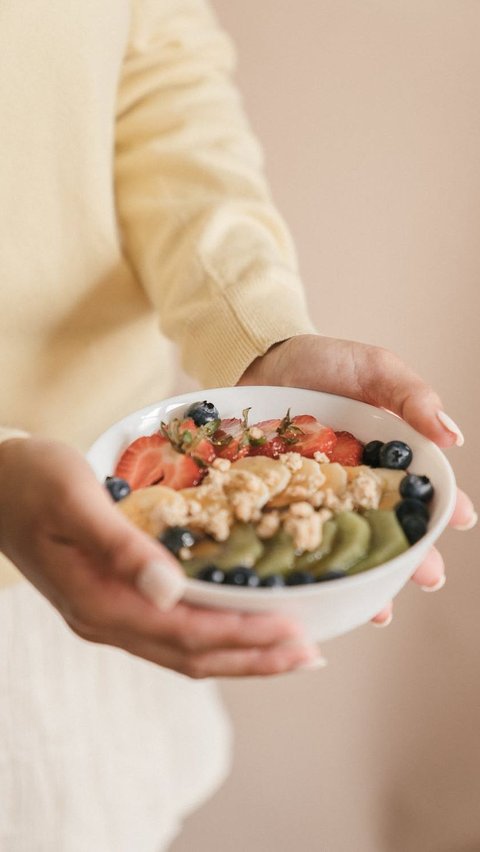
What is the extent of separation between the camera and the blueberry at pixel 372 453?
0.61 m

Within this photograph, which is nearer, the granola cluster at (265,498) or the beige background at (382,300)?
the granola cluster at (265,498)

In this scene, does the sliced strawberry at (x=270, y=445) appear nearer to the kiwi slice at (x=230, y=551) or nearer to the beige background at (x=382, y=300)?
the kiwi slice at (x=230, y=551)

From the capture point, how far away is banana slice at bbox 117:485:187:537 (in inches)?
20.1

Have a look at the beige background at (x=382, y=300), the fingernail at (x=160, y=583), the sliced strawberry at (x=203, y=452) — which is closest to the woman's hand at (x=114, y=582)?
the fingernail at (x=160, y=583)

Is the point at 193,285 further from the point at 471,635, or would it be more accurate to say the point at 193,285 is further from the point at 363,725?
the point at 363,725

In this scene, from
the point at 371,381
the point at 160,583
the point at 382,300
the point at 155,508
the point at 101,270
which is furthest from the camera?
the point at 382,300

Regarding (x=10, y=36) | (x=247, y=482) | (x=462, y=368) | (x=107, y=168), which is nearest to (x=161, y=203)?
(x=107, y=168)

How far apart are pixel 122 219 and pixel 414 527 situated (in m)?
0.48

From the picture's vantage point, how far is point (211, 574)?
464 mm

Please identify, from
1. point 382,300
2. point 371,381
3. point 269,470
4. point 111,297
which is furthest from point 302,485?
point 382,300

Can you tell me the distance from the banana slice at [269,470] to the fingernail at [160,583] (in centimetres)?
14

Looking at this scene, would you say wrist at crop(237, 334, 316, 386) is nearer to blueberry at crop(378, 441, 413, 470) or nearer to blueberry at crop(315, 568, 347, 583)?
blueberry at crop(378, 441, 413, 470)

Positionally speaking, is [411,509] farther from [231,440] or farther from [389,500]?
[231,440]

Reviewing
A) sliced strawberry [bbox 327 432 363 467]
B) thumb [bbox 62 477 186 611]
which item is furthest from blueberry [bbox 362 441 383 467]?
thumb [bbox 62 477 186 611]
